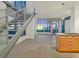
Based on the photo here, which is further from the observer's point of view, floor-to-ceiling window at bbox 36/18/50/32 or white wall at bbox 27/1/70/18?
floor-to-ceiling window at bbox 36/18/50/32

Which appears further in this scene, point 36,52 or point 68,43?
point 68,43

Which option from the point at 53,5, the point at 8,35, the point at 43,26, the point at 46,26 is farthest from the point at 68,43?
the point at 43,26

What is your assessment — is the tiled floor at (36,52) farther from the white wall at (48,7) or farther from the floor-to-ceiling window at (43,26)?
the floor-to-ceiling window at (43,26)

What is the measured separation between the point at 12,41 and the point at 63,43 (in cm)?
327

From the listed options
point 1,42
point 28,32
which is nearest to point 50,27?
point 28,32

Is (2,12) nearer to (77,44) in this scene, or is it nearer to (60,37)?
(60,37)

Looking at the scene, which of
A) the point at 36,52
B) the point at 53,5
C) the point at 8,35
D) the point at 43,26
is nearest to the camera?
the point at 8,35

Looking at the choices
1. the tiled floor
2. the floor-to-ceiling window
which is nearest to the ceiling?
the tiled floor

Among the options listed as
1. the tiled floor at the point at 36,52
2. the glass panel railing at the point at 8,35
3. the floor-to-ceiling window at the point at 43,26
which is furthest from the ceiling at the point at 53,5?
the floor-to-ceiling window at the point at 43,26

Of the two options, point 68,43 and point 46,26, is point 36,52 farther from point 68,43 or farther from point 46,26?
point 46,26

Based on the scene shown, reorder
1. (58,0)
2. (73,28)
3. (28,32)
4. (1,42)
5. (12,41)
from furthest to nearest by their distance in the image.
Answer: (28,32) → (73,28) → (58,0) → (1,42) → (12,41)

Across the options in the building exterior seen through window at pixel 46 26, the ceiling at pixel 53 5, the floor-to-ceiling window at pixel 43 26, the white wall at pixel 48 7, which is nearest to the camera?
the ceiling at pixel 53 5

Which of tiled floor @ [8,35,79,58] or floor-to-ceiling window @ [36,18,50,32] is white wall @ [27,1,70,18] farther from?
floor-to-ceiling window @ [36,18,50,32]

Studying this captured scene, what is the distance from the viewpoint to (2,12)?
20.7ft
